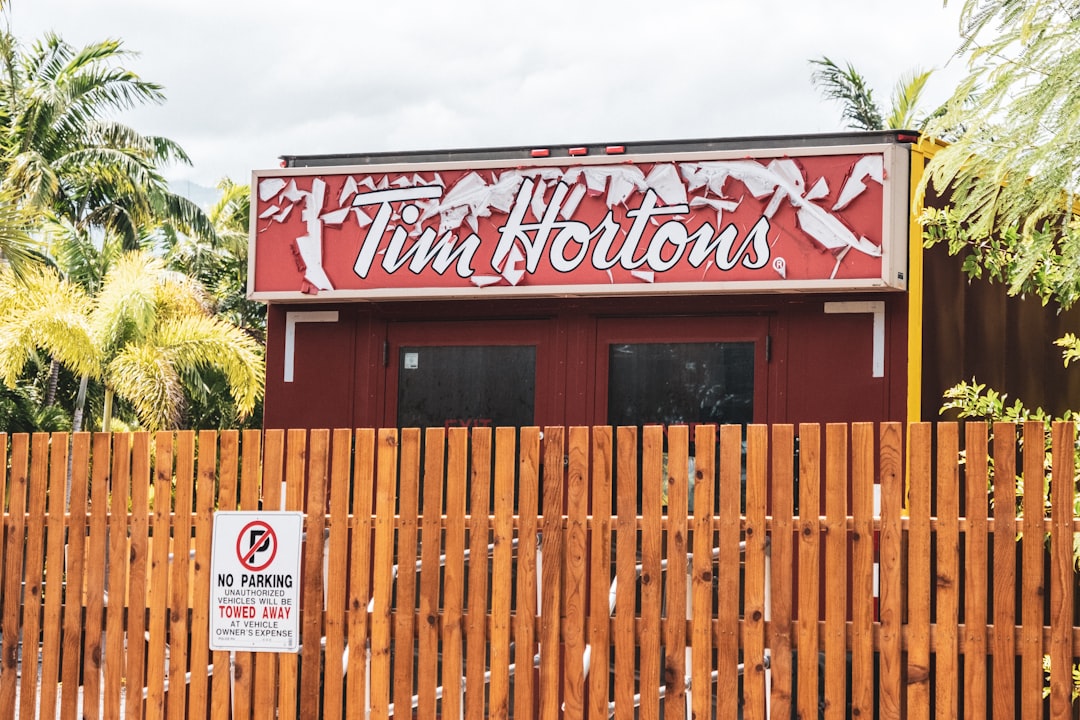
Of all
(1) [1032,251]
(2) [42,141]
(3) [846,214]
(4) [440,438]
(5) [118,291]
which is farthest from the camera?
(2) [42,141]

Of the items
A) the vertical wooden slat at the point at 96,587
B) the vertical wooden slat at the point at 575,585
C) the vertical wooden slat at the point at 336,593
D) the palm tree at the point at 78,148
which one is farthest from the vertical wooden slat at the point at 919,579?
the palm tree at the point at 78,148

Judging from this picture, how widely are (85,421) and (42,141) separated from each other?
698cm

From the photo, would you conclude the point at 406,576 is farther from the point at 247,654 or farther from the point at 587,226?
the point at 587,226

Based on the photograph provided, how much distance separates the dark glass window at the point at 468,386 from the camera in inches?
325

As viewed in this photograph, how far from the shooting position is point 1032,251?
5.12 metres

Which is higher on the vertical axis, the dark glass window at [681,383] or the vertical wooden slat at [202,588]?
the dark glass window at [681,383]

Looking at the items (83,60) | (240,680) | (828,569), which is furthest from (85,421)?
(828,569)

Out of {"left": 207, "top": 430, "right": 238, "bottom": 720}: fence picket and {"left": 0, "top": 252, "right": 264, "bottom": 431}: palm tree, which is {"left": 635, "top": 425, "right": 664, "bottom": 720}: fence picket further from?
{"left": 0, "top": 252, "right": 264, "bottom": 431}: palm tree

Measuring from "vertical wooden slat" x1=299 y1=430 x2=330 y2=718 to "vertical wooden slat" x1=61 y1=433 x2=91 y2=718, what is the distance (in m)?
1.14

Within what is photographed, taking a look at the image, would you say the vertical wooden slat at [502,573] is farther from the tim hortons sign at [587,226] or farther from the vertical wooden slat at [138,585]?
the tim hortons sign at [587,226]

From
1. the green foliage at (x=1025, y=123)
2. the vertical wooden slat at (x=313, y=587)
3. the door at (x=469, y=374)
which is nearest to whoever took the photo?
the green foliage at (x=1025, y=123)

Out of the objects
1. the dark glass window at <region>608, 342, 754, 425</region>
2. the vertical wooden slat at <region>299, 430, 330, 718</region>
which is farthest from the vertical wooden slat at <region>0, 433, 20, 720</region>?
the dark glass window at <region>608, 342, 754, 425</region>

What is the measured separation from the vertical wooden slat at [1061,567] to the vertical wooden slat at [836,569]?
0.82 metres

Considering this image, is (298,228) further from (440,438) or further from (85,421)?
(85,421)
